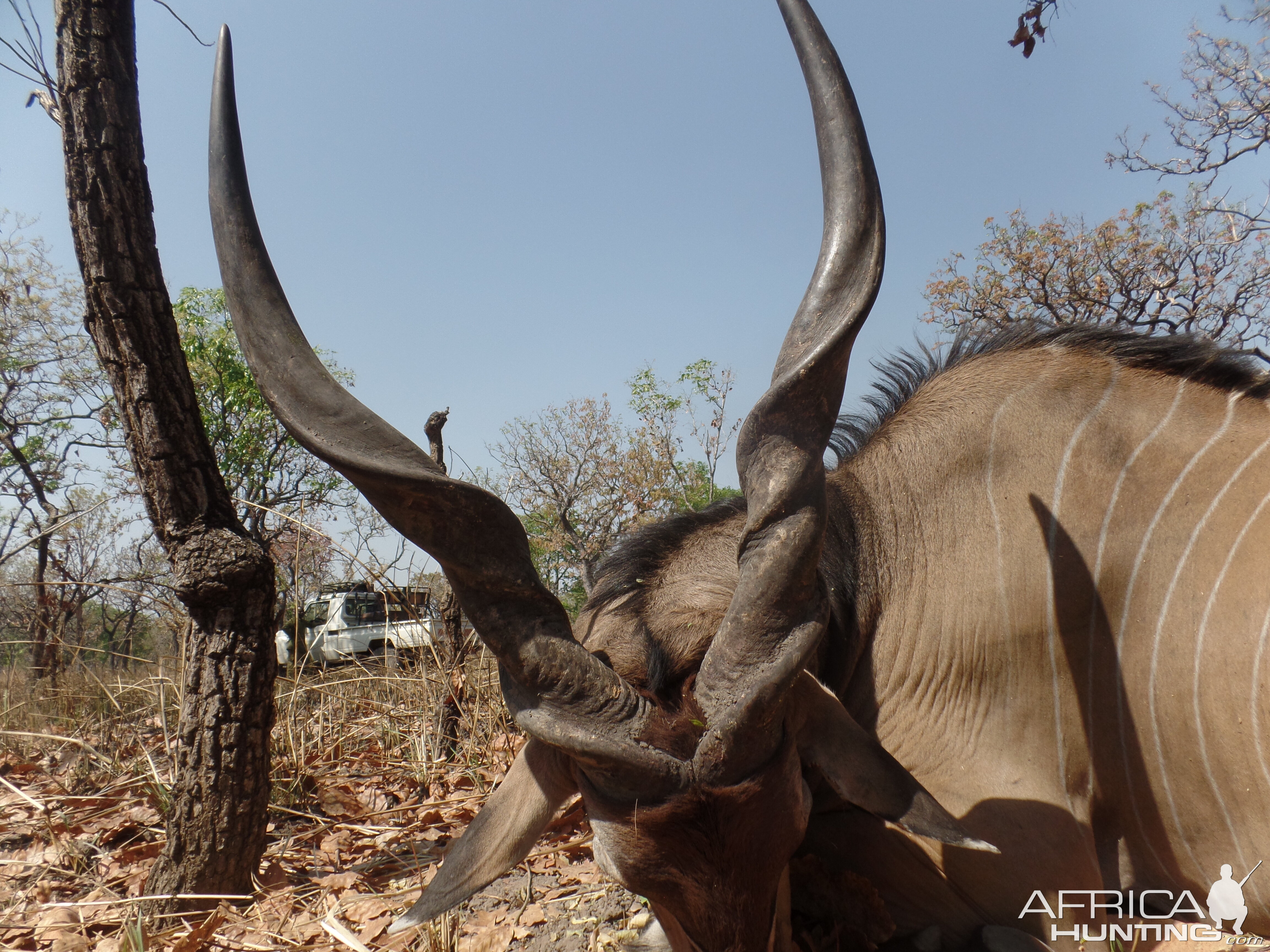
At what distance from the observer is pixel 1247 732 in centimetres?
237

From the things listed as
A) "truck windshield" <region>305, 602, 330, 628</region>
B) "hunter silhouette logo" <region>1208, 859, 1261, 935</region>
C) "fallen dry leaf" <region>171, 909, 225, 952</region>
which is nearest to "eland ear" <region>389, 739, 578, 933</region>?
"fallen dry leaf" <region>171, 909, 225, 952</region>

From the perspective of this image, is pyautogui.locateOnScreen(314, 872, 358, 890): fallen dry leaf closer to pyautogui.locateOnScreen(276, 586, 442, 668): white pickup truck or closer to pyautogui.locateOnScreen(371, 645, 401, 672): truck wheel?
pyautogui.locateOnScreen(276, 586, 442, 668): white pickup truck

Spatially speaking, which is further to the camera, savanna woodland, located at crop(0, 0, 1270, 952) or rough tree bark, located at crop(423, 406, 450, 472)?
rough tree bark, located at crop(423, 406, 450, 472)

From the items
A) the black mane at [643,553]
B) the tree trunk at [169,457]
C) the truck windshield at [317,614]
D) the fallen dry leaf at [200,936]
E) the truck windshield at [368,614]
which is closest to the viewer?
the fallen dry leaf at [200,936]

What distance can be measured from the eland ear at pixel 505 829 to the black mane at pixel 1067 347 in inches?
49.9

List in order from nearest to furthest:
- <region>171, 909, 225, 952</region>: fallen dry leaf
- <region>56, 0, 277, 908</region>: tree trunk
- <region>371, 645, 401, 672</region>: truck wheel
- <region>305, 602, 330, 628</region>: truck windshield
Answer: <region>171, 909, 225, 952</region>: fallen dry leaf
<region>56, 0, 277, 908</region>: tree trunk
<region>371, 645, 401, 672</region>: truck wheel
<region>305, 602, 330, 628</region>: truck windshield

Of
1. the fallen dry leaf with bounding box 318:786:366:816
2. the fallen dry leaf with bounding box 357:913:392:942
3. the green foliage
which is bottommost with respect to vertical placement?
the fallen dry leaf with bounding box 357:913:392:942

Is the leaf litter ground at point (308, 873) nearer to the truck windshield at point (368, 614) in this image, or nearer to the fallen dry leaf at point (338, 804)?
the fallen dry leaf at point (338, 804)

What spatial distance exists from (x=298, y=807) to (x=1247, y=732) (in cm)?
366

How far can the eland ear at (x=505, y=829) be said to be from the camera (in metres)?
2.16

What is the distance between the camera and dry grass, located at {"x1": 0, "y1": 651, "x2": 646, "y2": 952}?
274 cm

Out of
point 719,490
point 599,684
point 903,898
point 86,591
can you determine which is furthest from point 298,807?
point 719,490

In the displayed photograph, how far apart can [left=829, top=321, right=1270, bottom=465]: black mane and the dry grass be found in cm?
200

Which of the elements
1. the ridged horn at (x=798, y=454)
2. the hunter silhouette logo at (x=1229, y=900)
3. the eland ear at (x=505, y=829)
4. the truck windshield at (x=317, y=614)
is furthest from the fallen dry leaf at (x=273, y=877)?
the truck windshield at (x=317, y=614)
